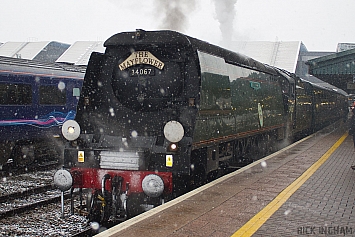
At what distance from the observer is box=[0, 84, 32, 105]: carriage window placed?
12250 mm

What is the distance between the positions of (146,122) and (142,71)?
921mm

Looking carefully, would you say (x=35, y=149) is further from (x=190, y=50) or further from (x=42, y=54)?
(x=42, y=54)

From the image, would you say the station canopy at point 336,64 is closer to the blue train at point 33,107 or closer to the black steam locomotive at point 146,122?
the blue train at point 33,107

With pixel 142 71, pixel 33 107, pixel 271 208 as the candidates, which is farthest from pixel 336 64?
pixel 271 208

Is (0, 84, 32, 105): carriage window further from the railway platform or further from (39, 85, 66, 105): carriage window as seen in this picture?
the railway platform

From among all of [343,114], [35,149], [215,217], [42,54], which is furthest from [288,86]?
[42,54]

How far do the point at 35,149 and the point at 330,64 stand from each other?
18325 millimetres

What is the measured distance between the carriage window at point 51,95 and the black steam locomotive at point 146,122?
594 centimetres

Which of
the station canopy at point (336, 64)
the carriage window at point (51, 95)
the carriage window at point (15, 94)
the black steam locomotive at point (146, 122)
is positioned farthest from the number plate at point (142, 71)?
the station canopy at point (336, 64)

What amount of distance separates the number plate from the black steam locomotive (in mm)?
18

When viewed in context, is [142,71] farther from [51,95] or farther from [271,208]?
[51,95]

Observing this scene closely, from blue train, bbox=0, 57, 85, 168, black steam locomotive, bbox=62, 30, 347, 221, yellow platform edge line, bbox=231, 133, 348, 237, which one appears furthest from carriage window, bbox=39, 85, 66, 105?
yellow platform edge line, bbox=231, 133, 348, 237

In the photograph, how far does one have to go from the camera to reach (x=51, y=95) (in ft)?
46.3

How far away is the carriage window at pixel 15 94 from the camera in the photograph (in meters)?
12.2
